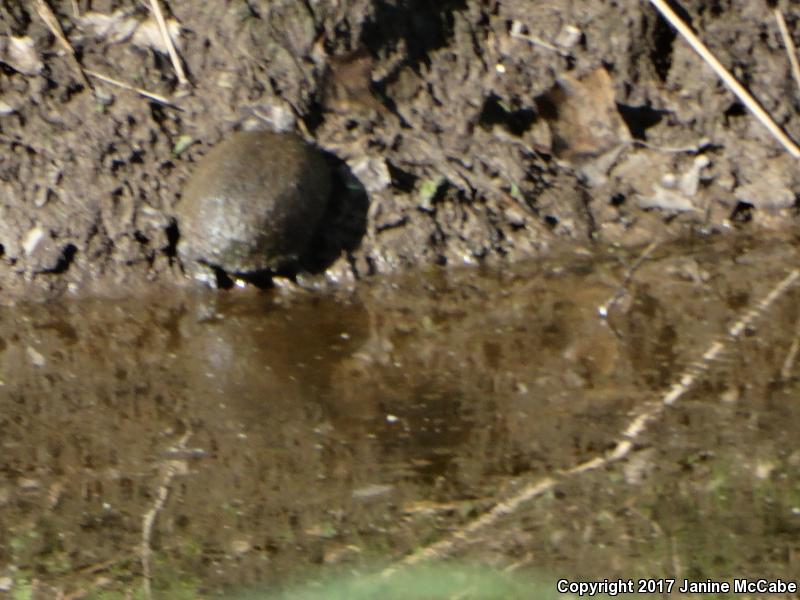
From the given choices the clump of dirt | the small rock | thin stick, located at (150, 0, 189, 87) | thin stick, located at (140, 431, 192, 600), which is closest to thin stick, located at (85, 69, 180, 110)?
the clump of dirt

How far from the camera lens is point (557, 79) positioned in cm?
577

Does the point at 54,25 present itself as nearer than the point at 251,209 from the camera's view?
No

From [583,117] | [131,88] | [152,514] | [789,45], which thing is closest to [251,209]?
[131,88]

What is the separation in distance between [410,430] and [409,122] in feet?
7.01

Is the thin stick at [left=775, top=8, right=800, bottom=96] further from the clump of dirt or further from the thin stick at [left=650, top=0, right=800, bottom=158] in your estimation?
the thin stick at [left=650, top=0, right=800, bottom=158]

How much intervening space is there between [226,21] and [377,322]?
5.36ft

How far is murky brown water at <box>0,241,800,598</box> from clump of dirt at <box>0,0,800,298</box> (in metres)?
0.26

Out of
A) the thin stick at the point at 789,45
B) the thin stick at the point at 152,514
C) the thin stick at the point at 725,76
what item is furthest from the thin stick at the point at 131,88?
the thin stick at the point at 789,45

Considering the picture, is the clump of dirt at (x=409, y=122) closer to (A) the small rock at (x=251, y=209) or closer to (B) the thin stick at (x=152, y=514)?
(A) the small rock at (x=251, y=209)

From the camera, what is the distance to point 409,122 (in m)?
5.66

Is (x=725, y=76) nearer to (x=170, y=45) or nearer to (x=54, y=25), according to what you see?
(x=170, y=45)

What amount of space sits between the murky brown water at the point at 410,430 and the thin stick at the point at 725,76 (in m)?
0.66

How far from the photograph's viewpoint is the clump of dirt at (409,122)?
538 cm

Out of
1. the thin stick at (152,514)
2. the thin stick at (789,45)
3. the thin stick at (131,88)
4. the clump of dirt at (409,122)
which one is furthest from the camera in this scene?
the thin stick at (789,45)
